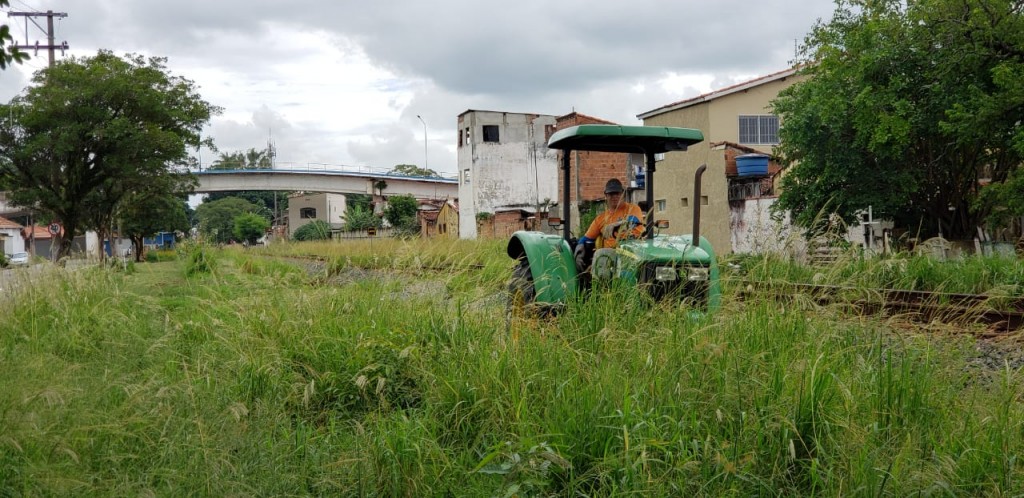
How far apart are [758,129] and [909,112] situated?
18.5 m

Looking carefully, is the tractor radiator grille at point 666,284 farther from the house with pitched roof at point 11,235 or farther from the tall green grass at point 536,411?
the house with pitched roof at point 11,235

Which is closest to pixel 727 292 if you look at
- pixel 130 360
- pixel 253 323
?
pixel 253 323

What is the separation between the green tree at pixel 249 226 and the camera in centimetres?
9744

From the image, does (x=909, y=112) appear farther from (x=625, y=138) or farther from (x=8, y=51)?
(x=8, y=51)

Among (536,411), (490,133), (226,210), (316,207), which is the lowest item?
(536,411)

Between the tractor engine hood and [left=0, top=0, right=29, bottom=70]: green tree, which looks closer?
[left=0, top=0, right=29, bottom=70]: green tree

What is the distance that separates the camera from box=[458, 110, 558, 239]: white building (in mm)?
59688

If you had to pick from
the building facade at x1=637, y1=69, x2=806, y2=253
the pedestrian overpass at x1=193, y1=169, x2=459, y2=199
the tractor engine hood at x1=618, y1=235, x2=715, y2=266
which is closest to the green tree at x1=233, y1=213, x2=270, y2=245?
the pedestrian overpass at x1=193, y1=169, x2=459, y2=199

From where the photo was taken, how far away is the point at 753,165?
29.4 meters

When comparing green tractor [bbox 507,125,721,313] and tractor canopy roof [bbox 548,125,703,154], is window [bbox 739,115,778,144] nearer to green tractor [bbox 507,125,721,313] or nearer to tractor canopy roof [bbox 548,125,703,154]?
green tractor [bbox 507,125,721,313]

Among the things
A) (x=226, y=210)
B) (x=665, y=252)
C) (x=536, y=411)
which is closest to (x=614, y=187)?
(x=665, y=252)

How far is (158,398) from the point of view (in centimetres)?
505

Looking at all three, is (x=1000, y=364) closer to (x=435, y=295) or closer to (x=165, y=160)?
(x=435, y=295)

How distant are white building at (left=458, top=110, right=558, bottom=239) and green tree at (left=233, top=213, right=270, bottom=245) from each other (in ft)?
145
